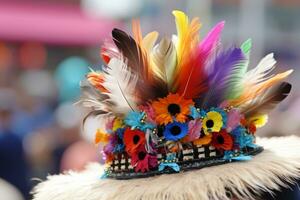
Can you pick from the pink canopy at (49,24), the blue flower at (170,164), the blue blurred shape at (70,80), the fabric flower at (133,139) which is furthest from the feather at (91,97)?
the pink canopy at (49,24)

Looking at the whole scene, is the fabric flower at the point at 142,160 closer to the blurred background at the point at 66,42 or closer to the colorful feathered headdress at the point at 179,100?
the colorful feathered headdress at the point at 179,100

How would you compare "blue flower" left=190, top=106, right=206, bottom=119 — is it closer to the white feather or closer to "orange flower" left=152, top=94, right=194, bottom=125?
"orange flower" left=152, top=94, right=194, bottom=125

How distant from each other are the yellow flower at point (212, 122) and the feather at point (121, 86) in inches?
6.6

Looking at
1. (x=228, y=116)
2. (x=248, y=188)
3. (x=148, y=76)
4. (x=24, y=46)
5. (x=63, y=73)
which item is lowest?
(x=248, y=188)

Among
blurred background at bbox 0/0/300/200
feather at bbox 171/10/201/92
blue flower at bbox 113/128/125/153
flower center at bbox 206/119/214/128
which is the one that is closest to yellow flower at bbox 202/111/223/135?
flower center at bbox 206/119/214/128

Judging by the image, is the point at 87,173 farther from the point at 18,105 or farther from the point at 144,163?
the point at 18,105

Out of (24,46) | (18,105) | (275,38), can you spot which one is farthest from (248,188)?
(275,38)

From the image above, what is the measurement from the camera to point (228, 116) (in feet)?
5.38

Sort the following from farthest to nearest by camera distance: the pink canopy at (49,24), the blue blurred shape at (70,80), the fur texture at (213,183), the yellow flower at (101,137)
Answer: the pink canopy at (49,24) → the blue blurred shape at (70,80) → the yellow flower at (101,137) → the fur texture at (213,183)

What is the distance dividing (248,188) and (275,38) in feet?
33.7

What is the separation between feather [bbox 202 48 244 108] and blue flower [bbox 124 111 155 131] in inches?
5.5

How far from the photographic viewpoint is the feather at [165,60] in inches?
64.2

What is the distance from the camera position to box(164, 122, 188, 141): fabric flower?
5.24 ft

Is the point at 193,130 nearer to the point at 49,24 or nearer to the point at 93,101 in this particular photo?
the point at 93,101
